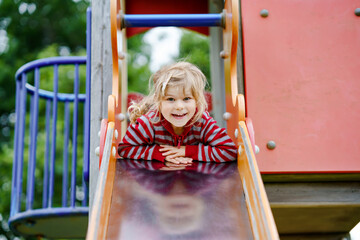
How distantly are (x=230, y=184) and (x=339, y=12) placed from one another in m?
1.44

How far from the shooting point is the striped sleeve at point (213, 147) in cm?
251

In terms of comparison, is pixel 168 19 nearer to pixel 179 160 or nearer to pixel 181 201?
pixel 179 160

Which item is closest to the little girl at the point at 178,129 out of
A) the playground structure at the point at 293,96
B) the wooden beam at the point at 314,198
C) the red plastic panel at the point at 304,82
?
the playground structure at the point at 293,96

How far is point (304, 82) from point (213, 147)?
0.80 metres

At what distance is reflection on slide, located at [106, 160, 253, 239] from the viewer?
1907mm

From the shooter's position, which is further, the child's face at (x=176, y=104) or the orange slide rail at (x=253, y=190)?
the child's face at (x=176, y=104)

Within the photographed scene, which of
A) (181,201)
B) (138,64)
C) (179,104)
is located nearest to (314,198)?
(179,104)

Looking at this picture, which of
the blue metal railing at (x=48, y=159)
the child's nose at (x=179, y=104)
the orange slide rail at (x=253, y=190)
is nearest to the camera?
the orange slide rail at (x=253, y=190)

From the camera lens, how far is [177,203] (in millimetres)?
2098

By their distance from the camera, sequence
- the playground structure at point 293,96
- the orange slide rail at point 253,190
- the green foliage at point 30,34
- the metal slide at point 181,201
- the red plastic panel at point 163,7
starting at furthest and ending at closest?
the green foliage at point 30,34 → the red plastic panel at point 163,7 → the playground structure at point 293,96 → the metal slide at point 181,201 → the orange slide rail at point 253,190

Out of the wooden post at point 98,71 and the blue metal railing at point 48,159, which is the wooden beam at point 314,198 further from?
the blue metal railing at point 48,159

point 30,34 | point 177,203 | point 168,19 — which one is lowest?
point 177,203

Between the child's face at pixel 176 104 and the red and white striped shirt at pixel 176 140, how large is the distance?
108mm

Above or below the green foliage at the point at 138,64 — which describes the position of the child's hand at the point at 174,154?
below
